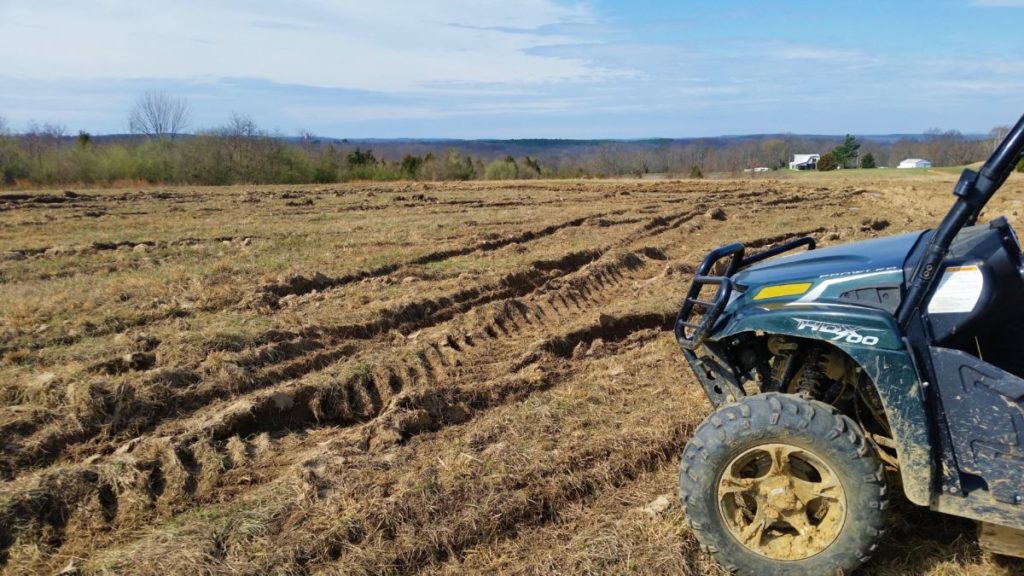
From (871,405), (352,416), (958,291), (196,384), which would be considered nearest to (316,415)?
(352,416)

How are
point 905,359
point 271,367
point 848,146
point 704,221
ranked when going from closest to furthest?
point 905,359, point 271,367, point 704,221, point 848,146

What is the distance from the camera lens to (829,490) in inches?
122

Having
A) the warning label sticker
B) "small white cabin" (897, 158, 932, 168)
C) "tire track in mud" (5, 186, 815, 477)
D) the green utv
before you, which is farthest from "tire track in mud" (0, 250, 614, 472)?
"small white cabin" (897, 158, 932, 168)

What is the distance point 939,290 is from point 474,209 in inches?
745

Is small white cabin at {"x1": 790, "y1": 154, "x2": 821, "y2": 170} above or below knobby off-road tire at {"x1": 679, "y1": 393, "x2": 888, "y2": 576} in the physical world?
above

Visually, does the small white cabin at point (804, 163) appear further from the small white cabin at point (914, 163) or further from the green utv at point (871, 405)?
the green utv at point (871, 405)

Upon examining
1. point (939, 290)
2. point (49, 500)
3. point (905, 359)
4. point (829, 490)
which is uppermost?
point (939, 290)

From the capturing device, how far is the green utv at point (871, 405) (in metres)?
2.86

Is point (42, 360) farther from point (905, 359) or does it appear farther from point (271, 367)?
point (905, 359)

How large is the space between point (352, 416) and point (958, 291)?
4.42 meters

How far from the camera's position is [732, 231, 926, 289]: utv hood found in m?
3.20

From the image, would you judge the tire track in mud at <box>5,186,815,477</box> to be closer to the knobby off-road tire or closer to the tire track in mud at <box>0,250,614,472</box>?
the tire track in mud at <box>0,250,614,472</box>

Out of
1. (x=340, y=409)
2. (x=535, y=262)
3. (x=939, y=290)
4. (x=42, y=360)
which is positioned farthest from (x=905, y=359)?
(x=535, y=262)

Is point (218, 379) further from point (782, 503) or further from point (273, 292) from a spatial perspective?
point (782, 503)
